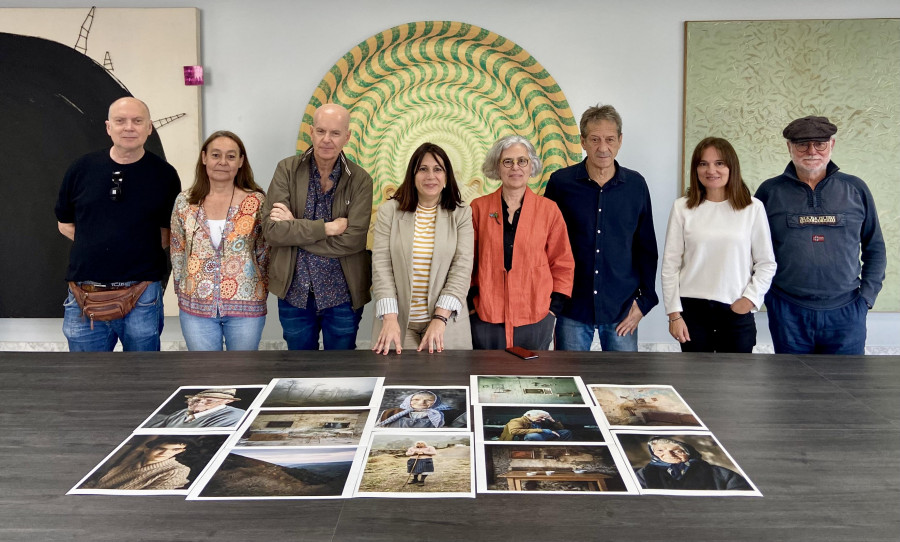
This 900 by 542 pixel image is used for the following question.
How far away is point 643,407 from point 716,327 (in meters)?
1.30

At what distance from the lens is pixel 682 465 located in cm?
132

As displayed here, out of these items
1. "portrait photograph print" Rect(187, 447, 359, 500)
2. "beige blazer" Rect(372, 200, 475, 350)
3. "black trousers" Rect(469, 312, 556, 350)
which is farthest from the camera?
"black trousers" Rect(469, 312, 556, 350)

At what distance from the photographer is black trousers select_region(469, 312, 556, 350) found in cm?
270

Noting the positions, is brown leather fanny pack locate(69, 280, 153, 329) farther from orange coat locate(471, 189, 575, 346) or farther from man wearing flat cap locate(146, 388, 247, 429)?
orange coat locate(471, 189, 575, 346)

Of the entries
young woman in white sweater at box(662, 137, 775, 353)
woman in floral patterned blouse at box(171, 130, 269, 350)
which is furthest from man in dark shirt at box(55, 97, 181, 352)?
young woman in white sweater at box(662, 137, 775, 353)

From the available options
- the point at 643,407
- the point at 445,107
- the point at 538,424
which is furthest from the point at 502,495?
the point at 445,107

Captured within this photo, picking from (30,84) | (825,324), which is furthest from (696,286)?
(30,84)

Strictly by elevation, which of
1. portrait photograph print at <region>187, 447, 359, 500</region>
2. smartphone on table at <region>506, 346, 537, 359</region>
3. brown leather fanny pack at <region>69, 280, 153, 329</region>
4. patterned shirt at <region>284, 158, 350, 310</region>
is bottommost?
portrait photograph print at <region>187, 447, 359, 500</region>

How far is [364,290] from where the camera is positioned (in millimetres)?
2885

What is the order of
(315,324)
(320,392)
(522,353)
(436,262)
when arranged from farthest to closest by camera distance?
1. (315,324)
2. (436,262)
3. (522,353)
4. (320,392)

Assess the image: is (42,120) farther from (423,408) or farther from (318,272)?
(423,408)

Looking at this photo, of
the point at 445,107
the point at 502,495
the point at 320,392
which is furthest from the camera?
the point at 445,107

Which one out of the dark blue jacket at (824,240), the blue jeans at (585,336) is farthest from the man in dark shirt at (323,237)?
the dark blue jacket at (824,240)

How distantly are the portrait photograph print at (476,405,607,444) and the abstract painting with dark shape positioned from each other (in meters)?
3.29
